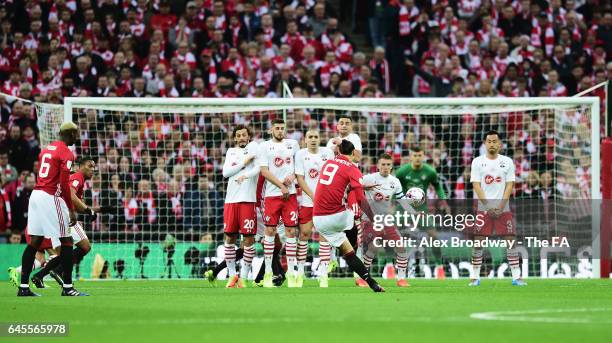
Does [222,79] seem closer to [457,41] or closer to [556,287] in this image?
[457,41]

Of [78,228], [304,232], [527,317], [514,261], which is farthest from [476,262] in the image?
[527,317]

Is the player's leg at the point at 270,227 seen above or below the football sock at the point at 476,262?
above

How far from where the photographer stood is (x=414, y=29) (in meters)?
24.9

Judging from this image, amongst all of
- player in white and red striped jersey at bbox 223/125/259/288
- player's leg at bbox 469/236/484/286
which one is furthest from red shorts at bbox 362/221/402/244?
player in white and red striped jersey at bbox 223/125/259/288

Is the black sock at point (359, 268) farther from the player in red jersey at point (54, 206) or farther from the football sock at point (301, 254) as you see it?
Answer: the player in red jersey at point (54, 206)

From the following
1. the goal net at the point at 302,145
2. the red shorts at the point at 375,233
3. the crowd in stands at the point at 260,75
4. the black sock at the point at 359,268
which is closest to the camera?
the black sock at the point at 359,268

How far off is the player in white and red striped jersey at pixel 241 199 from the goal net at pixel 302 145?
9.02 feet

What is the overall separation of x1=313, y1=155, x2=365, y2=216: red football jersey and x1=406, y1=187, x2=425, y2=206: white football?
2881mm

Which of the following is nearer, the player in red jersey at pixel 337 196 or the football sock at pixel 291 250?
the player in red jersey at pixel 337 196

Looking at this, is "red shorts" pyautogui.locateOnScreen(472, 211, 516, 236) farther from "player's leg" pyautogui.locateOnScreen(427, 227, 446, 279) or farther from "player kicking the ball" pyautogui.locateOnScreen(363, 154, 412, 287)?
"player's leg" pyautogui.locateOnScreen(427, 227, 446, 279)

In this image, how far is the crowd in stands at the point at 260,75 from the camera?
66.6 feet

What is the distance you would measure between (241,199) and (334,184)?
2.13m


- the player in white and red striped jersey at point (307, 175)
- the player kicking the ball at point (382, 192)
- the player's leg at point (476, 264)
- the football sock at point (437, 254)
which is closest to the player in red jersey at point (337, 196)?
the player in white and red striped jersey at point (307, 175)

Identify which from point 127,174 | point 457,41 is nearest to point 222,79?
point 127,174
